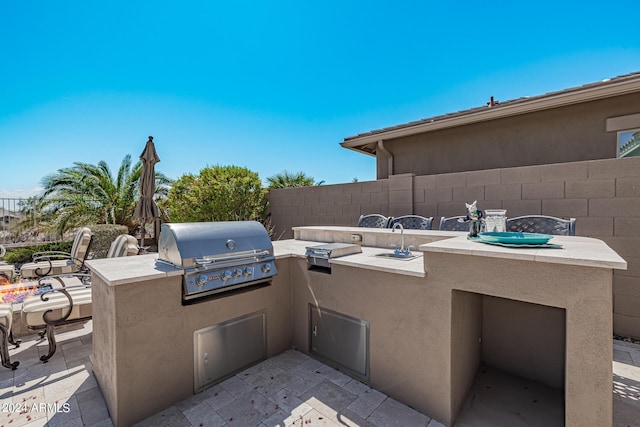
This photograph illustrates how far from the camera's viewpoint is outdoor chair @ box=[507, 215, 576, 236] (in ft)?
11.6

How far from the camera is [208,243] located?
2623mm

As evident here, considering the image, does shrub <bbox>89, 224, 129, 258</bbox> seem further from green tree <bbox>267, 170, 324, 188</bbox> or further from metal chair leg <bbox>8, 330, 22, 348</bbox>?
green tree <bbox>267, 170, 324, 188</bbox>

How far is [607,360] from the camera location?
5.29 ft

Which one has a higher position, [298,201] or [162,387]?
[298,201]

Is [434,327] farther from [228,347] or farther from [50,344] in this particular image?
[50,344]

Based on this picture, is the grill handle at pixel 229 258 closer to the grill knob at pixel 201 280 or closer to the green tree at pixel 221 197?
the grill knob at pixel 201 280

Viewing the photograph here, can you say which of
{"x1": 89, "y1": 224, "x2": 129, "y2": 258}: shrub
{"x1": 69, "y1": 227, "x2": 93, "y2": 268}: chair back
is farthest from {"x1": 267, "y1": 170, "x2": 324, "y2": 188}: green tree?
{"x1": 69, "y1": 227, "x2": 93, "y2": 268}: chair back

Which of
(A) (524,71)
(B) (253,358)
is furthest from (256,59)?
(B) (253,358)

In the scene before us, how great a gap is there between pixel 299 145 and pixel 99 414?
51.5 feet

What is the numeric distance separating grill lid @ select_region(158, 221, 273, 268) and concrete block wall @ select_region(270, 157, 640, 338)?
403cm

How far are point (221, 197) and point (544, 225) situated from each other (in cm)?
813

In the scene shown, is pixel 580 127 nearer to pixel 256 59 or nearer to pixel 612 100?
pixel 612 100

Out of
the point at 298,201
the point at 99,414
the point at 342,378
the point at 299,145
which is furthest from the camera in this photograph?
the point at 299,145

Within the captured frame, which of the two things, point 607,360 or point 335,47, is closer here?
point 607,360
